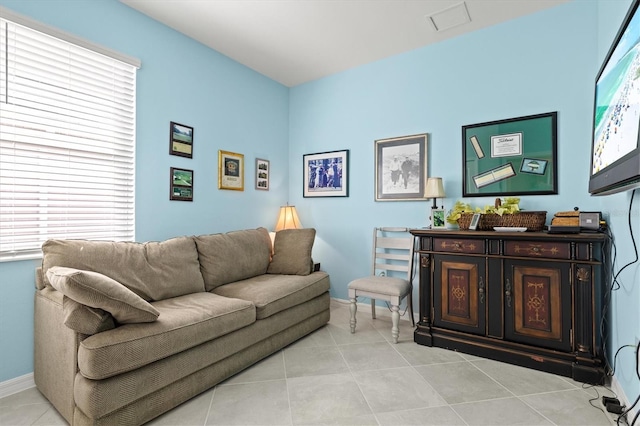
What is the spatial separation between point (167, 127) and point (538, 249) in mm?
3188

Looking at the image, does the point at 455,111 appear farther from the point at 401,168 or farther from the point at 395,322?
the point at 395,322

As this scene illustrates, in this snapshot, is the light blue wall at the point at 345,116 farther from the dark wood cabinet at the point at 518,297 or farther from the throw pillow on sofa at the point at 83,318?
the throw pillow on sofa at the point at 83,318

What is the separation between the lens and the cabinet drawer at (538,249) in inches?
85.9

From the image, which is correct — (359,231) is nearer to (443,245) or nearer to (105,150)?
(443,245)

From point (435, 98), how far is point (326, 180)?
1.53 meters

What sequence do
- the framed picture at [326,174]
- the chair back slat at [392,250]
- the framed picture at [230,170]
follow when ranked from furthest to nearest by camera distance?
the framed picture at [326,174], the framed picture at [230,170], the chair back slat at [392,250]

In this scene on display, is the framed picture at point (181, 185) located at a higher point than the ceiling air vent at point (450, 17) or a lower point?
lower

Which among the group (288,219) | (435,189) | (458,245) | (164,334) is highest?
(435,189)

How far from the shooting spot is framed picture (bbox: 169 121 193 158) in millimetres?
Answer: 2926

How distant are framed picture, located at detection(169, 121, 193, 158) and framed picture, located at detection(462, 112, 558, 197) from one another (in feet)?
8.68

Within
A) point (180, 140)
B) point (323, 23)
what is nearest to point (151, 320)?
point (180, 140)

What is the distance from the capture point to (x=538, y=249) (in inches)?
89.4

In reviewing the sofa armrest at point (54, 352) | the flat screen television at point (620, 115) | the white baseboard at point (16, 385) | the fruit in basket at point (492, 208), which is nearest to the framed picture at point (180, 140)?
the sofa armrest at point (54, 352)

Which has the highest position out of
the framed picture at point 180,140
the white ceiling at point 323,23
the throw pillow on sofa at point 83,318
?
the white ceiling at point 323,23
